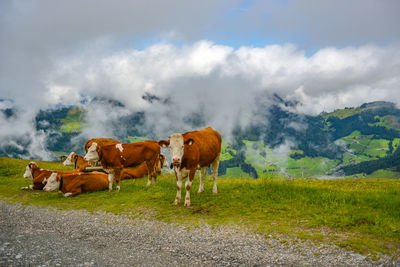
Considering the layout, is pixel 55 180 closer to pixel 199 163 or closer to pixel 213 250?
pixel 199 163

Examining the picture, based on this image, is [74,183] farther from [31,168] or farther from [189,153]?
[189,153]

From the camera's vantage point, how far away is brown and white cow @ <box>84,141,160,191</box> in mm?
16828

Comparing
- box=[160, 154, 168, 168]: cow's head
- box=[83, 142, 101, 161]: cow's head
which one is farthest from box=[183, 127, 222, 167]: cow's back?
box=[160, 154, 168, 168]: cow's head

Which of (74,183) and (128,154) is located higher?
(128,154)

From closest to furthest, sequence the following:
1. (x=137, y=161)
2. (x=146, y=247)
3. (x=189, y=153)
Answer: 1. (x=146, y=247)
2. (x=189, y=153)
3. (x=137, y=161)

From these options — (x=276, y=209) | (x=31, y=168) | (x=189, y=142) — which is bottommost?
(x=276, y=209)

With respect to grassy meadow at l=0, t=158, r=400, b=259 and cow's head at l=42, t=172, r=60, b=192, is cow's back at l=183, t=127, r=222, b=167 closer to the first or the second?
grassy meadow at l=0, t=158, r=400, b=259

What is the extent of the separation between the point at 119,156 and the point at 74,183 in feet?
10.6

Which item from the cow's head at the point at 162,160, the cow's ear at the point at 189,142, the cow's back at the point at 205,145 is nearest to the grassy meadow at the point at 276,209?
the cow's back at the point at 205,145

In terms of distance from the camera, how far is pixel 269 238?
27.2 feet

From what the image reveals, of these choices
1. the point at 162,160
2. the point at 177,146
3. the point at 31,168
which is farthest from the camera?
the point at 162,160

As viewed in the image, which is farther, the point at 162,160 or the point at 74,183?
the point at 162,160

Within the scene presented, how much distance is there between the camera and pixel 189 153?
12.7m

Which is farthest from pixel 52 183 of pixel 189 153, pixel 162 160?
pixel 162 160
